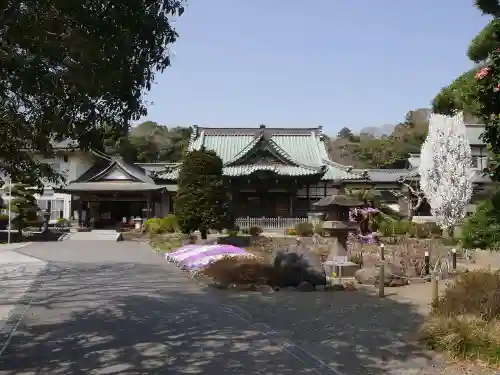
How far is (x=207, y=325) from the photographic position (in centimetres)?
888

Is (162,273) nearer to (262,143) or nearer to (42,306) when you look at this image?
(42,306)

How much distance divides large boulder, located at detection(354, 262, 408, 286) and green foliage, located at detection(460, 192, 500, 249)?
259 cm

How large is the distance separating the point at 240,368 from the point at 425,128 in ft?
226

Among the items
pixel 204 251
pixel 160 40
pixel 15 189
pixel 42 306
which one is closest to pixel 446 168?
pixel 204 251

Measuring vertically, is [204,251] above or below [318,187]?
below

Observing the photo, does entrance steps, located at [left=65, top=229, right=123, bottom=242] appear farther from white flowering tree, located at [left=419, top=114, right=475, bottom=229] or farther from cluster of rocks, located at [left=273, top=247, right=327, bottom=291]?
cluster of rocks, located at [left=273, top=247, right=327, bottom=291]

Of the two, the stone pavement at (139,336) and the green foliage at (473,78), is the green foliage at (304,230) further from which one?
the green foliage at (473,78)

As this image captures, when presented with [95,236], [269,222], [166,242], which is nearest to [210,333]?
[166,242]

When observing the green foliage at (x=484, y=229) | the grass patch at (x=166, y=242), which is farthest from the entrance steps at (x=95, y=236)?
the green foliage at (x=484, y=229)

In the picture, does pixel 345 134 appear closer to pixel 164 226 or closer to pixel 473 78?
pixel 164 226

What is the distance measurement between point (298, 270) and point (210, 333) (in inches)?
217

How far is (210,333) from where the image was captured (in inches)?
325

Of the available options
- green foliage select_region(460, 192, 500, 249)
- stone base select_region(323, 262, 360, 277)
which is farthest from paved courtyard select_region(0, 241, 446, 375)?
green foliage select_region(460, 192, 500, 249)

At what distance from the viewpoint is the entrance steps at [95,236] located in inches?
1367
